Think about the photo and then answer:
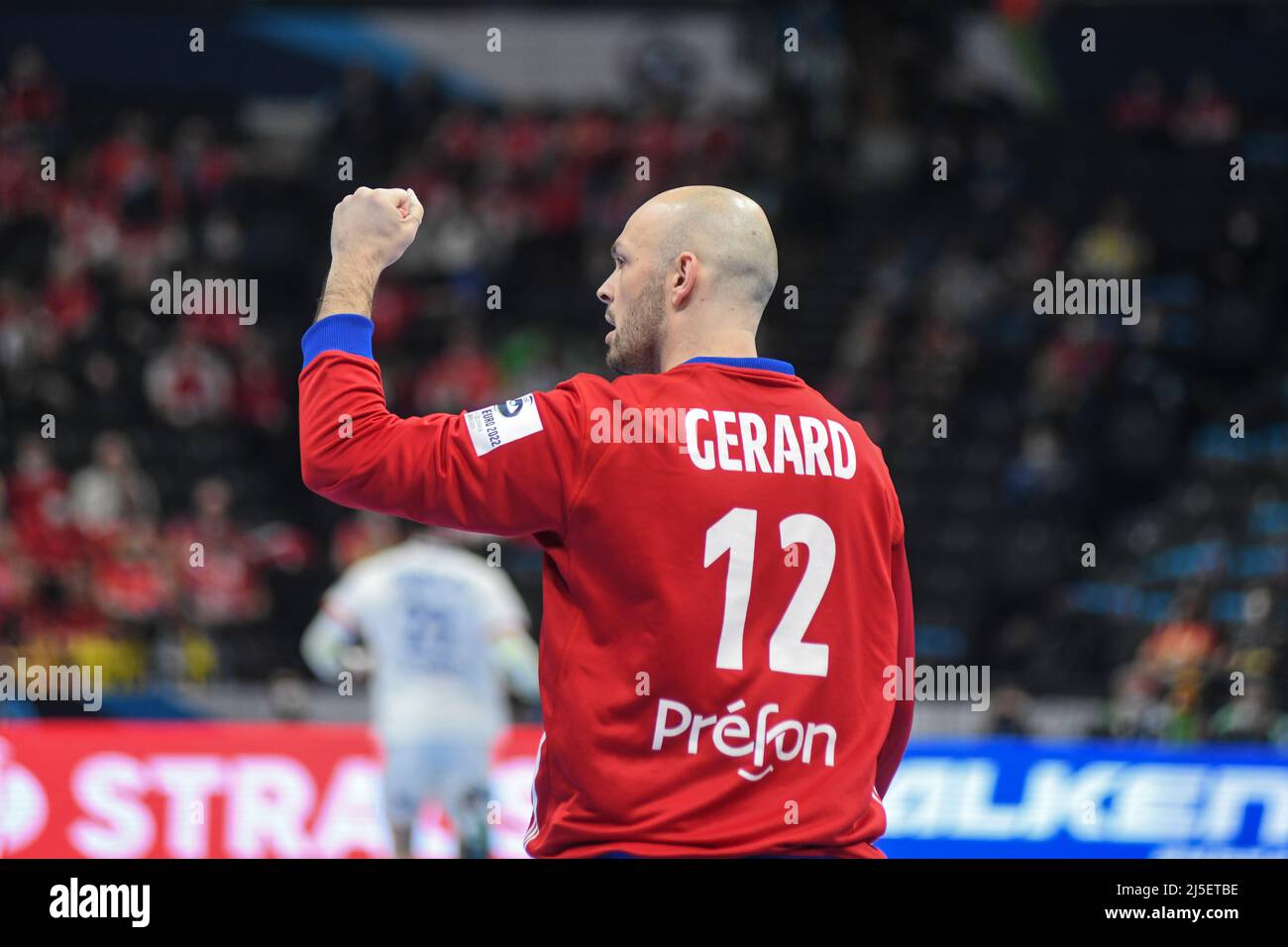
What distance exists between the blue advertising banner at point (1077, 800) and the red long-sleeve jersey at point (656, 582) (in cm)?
699

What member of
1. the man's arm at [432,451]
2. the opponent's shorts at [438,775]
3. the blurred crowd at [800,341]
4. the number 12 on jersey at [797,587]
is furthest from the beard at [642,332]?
the blurred crowd at [800,341]

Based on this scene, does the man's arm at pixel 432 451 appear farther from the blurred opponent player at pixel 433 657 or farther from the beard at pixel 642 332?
the blurred opponent player at pixel 433 657

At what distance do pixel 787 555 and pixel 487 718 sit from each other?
6.55m

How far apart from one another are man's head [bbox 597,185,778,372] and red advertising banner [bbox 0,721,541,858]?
6779 millimetres

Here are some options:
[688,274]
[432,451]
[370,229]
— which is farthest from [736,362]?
[370,229]

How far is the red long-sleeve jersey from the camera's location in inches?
120

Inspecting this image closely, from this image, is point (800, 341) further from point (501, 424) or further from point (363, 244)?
point (501, 424)

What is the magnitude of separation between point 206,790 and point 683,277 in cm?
750

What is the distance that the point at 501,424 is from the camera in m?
3.08

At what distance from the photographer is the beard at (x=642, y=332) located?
10.9ft

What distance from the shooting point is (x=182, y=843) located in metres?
9.72

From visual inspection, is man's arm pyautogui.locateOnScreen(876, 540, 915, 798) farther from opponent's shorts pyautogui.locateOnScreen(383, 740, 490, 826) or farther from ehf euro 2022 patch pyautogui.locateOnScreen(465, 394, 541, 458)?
opponent's shorts pyautogui.locateOnScreen(383, 740, 490, 826)

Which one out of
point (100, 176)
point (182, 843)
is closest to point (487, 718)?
point (182, 843)

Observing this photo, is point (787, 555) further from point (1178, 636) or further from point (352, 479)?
point (1178, 636)
